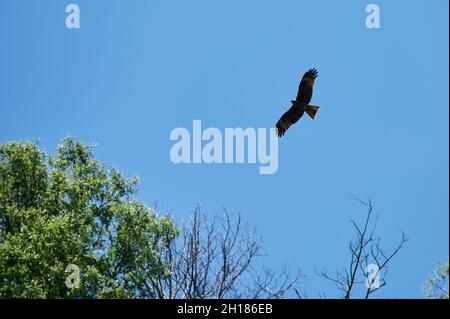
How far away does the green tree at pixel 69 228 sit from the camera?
1986cm

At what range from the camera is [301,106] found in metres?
14.5

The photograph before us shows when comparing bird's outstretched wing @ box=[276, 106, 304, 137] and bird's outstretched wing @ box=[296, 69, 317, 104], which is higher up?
bird's outstretched wing @ box=[296, 69, 317, 104]

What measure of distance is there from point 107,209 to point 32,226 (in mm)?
3375

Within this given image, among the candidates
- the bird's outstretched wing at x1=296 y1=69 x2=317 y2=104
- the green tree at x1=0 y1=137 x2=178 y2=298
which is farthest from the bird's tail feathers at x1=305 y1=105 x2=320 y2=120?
the green tree at x1=0 y1=137 x2=178 y2=298

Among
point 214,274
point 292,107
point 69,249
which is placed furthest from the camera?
point 69,249

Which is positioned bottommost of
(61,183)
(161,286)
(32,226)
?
(161,286)

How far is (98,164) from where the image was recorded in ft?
83.0

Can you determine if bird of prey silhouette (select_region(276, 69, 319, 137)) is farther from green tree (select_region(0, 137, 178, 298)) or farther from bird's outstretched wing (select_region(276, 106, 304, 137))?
green tree (select_region(0, 137, 178, 298))

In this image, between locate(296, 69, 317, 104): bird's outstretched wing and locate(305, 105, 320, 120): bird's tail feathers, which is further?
locate(305, 105, 320, 120): bird's tail feathers

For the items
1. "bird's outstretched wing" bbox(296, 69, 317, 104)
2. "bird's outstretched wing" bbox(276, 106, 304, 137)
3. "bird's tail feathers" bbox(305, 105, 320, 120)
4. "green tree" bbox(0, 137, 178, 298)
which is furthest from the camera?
"green tree" bbox(0, 137, 178, 298)

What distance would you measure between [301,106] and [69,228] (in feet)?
33.8

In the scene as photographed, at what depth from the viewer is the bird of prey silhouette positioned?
13.9 metres
